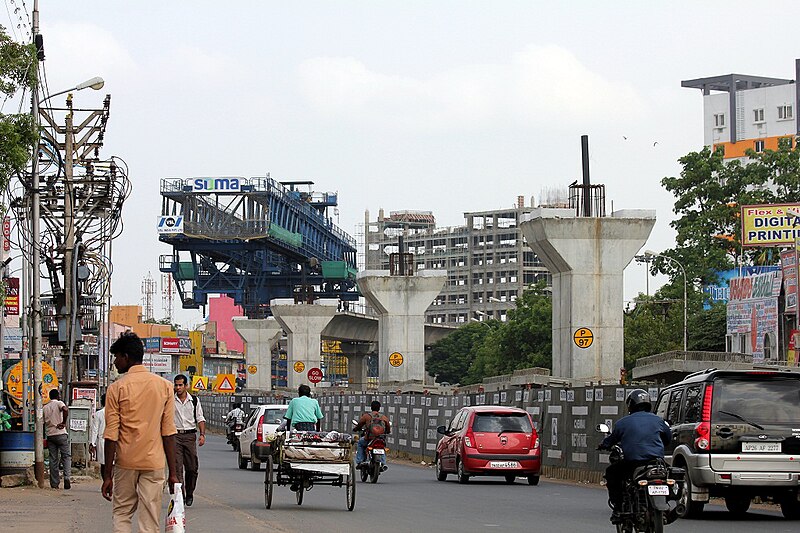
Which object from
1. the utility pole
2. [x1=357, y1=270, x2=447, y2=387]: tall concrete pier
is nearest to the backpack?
the utility pole

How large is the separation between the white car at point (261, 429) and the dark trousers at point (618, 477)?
18.7 m

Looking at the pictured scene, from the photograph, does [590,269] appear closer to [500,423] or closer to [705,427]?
[500,423]

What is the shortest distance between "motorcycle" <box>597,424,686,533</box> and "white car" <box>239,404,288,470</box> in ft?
62.5

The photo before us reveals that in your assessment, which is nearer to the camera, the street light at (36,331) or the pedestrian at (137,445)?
the pedestrian at (137,445)

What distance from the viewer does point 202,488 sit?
85.9 ft

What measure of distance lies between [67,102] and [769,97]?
4898 inches

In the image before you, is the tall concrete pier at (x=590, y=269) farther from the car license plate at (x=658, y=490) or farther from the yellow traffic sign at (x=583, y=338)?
the car license plate at (x=658, y=490)

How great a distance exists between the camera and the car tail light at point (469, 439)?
93.1 ft

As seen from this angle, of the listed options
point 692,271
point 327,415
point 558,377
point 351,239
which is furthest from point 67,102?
point 351,239

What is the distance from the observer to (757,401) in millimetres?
17797

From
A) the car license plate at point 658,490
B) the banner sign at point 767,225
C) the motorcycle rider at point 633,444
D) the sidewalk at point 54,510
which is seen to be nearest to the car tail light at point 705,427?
the motorcycle rider at point 633,444

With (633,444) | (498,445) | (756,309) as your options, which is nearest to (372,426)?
(498,445)

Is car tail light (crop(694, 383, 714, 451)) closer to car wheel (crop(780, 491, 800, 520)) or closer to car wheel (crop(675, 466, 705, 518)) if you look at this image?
car wheel (crop(675, 466, 705, 518))

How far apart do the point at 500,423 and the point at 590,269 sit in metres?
11.5
